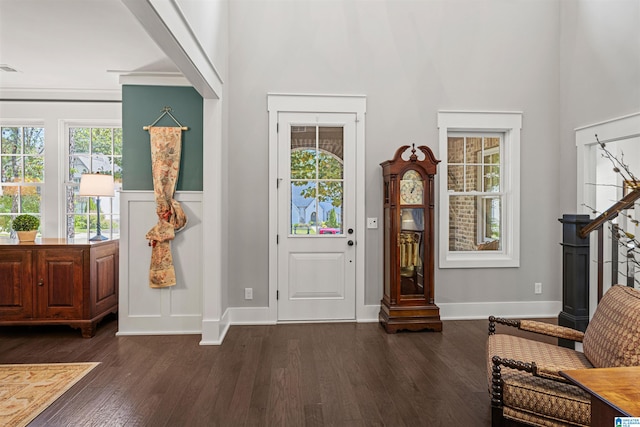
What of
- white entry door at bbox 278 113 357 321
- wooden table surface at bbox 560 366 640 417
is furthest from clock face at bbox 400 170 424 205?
wooden table surface at bbox 560 366 640 417

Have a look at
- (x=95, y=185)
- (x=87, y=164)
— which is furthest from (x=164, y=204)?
(x=87, y=164)

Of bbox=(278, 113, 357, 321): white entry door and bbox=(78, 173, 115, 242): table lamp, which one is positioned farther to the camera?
bbox=(278, 113, 357, 321): white entry door

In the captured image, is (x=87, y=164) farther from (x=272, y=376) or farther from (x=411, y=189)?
(x=411, y=189)

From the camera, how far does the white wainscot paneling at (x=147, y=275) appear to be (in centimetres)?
405

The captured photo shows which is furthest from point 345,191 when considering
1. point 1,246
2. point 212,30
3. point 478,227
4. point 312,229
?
point 1,246

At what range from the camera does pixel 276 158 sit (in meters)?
→ 4.45

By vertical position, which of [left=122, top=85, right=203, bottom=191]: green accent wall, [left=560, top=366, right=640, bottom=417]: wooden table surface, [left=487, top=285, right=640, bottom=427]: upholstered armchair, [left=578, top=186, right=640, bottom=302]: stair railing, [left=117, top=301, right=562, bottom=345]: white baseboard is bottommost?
[left=117, top=301, right=562, bottom=345]: white baseboard

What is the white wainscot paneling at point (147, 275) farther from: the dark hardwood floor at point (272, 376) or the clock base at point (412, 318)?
the clock base at point (412, 318)

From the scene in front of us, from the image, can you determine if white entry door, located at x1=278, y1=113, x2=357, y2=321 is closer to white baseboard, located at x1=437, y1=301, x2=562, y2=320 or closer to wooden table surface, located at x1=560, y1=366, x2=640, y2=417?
white baseboard, located at x1=437, y1=301, x2=562, y2=320

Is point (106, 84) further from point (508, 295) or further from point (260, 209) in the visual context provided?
point (508, 295)

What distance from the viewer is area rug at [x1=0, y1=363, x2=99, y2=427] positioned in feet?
8.20

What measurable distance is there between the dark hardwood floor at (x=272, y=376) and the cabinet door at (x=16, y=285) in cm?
27

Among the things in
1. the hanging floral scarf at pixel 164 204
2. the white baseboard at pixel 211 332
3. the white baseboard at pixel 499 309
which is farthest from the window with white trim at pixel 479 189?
the hanging floral scarf at pixel 164 204

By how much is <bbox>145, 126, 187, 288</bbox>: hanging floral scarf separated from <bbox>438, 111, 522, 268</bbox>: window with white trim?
2865 millimetres
